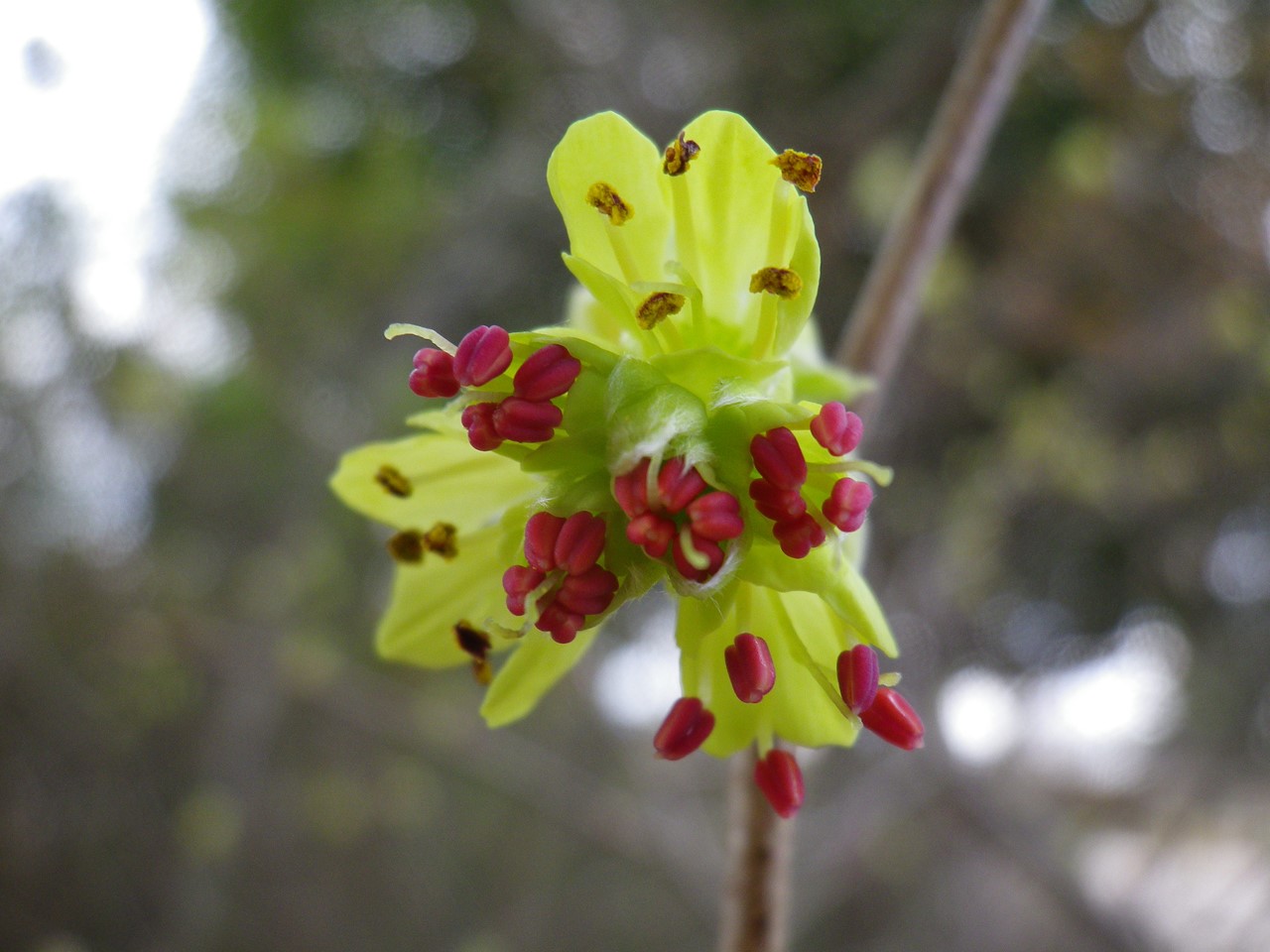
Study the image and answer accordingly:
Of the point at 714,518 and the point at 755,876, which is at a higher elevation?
the point at 714,518

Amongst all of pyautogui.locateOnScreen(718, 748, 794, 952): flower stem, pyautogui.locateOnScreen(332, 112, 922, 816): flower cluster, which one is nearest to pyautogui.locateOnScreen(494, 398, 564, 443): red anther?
pyautogui.locateOnScreen(332, 112, 922, 816): flower cluster

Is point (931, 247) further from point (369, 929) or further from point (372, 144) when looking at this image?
point (369, 929)

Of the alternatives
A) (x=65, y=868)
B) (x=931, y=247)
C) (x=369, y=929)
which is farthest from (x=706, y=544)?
(x=369, y=929)

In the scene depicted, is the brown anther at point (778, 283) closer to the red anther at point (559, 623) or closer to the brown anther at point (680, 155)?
the brown anther at point (680, 155)

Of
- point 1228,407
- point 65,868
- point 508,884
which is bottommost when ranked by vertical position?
point 508,884

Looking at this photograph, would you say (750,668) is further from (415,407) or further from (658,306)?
(415,407)

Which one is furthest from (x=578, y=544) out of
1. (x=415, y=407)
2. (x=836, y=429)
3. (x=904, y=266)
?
(x=415, y=407)

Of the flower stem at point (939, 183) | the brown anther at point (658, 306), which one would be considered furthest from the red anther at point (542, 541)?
the flower stem at point (939, 183)
